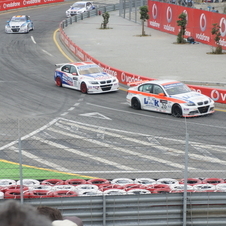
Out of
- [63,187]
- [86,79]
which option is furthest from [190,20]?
[63,187]

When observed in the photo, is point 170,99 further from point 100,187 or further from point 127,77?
point 100,187

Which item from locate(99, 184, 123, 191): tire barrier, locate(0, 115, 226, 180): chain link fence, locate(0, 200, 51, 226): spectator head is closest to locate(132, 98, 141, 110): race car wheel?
locate(0, 115, 226, 180): chain link fence

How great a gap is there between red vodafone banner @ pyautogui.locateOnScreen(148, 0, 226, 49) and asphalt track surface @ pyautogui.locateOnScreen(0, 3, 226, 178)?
1132cm

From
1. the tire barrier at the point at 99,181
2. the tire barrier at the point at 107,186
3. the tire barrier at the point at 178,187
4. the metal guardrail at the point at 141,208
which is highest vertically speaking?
the metal guardrail at the point at 141,208

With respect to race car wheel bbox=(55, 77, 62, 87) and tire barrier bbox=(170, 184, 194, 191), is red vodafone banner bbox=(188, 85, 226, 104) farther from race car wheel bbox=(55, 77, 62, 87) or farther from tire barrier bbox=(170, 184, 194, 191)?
tire barrier bbox=(170, 184, 194, 191)

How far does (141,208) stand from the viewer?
8625mm

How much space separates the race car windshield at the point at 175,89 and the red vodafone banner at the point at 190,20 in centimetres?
1666

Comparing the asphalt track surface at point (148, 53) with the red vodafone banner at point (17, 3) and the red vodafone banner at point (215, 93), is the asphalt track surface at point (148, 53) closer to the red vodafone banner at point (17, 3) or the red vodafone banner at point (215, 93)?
the red vodafone banner at point (215, 93)

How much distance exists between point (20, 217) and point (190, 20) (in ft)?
129

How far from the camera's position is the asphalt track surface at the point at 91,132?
12.0 m

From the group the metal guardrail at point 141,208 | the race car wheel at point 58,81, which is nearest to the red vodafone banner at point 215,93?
the race car wheel at point 58,81

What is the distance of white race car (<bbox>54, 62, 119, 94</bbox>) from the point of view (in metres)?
24.5

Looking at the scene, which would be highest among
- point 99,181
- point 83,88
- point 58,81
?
point 99,181

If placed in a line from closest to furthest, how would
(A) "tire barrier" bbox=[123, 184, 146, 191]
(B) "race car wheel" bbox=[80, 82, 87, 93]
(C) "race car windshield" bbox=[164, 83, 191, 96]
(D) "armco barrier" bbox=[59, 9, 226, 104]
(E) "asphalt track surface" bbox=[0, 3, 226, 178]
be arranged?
(A) "tire barrier" bbox=[123, 184, 146, 191] → (E) "asphalt track surface" bbox=[0, 3, 226, 178] → (C) "race car windshield" bbox=[164, 83, 191, 96] → (D) "armco barrier" bbox=[59, 9, 226, 104] → (B) "race car wheel" bbox=[80, 82, 87, 93]
